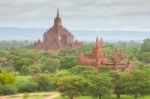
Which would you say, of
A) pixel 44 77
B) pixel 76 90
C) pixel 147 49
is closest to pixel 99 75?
pixel 76 90

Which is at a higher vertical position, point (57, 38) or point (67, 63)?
point (57, 38)

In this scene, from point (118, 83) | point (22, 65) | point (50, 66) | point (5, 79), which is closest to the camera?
point (118, 83)

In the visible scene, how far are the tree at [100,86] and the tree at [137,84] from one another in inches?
93.9

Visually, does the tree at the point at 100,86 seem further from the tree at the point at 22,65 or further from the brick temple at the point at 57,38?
the brick temple at the point at 57,38

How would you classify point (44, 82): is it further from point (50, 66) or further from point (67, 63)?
point (50, 66)

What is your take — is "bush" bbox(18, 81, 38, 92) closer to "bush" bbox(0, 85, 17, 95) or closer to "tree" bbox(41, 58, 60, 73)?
"bush" bbox(0, 85, 17, 95)

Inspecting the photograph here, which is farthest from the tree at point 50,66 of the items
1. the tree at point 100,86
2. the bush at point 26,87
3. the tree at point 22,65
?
the tree at point 100,86

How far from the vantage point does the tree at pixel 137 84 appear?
57.8 metres

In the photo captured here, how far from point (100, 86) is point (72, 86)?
3.76 m

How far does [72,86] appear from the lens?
2217 inches

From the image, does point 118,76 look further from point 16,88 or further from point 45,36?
point 45,36

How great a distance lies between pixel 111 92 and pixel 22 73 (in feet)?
111

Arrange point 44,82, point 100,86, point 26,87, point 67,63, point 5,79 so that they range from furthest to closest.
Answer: point 67,63 < point 44,82 < point 5,79 < point 26,87 < point 100,86

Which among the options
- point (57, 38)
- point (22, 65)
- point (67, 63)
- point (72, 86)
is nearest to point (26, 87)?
point (72, 86)
